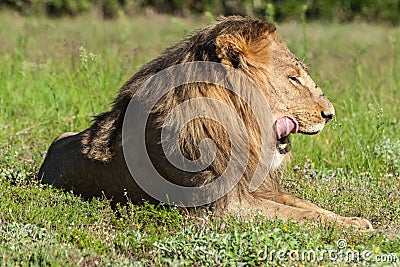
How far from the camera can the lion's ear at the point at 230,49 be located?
471 centimetres

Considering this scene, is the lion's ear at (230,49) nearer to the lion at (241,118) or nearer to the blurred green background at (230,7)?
the lion at (241,118)

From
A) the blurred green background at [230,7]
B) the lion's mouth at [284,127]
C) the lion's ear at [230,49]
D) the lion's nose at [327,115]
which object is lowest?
the blurred green background at [230,7]

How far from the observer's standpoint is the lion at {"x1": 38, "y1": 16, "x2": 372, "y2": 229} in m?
4.80

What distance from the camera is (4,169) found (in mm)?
6035

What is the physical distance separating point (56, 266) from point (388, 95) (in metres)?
5.71

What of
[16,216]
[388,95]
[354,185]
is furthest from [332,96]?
[16,216]

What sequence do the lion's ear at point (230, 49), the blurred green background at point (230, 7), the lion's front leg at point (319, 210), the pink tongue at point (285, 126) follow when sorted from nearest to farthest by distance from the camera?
the lion's ear at point (230, 49) → the lion's front leg at point (319, 210) → the pink tongue at point (285, 126) → the blurred green background at point (230, 7)

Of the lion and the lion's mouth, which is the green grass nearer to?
the lion

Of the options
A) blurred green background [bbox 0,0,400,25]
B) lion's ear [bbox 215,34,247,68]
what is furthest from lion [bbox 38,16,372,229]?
blurred green background [bbox 0,0,400,25]

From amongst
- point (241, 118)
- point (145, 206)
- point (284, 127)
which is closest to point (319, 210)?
point (284, 127)

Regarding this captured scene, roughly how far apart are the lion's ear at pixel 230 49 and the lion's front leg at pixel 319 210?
1.16 metres

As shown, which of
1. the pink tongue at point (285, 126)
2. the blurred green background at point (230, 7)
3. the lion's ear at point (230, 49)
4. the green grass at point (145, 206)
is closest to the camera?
the green grass at point (145, 206)

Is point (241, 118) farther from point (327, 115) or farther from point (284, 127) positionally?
point (327, 115)

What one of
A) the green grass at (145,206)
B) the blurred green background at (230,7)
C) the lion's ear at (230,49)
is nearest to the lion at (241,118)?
the lion's ear at (230,49)
